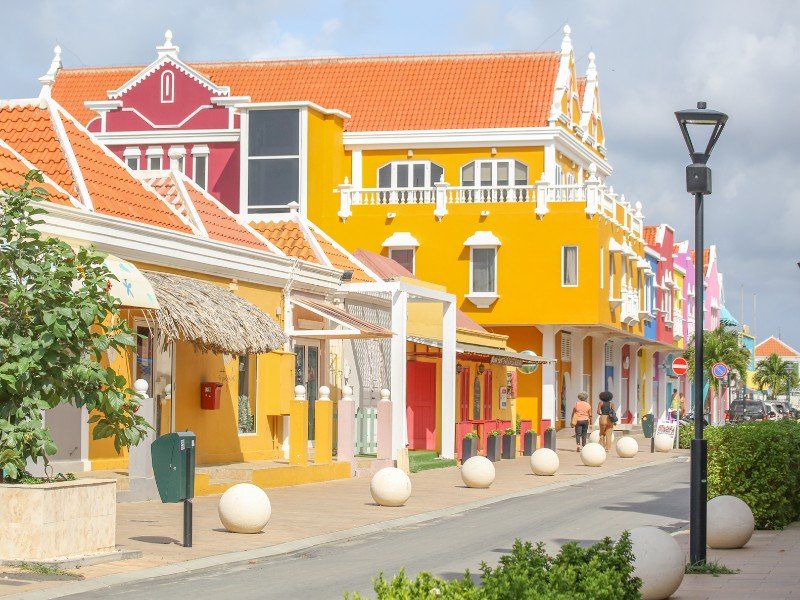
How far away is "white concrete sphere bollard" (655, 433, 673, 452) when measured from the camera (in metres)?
43.8

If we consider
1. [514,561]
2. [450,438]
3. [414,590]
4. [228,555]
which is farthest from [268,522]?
[450,438]

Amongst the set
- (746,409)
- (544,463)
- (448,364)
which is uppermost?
(448,364)

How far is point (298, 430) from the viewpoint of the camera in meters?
25.7

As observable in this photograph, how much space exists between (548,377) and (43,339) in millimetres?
37016

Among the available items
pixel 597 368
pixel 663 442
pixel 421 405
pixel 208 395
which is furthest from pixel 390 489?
pixel 597 368

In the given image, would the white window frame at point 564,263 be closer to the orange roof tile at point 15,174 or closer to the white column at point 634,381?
the white column at point 634,381

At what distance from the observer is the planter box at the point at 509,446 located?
125ft

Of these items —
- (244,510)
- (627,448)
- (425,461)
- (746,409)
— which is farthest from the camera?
(746,409)

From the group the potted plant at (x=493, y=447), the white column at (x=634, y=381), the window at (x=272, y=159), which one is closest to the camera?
the potted plant at (x=493, y=447)

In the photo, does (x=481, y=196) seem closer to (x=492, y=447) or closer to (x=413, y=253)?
(x=413, y=253)

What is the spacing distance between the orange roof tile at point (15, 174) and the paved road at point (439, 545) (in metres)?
7.63

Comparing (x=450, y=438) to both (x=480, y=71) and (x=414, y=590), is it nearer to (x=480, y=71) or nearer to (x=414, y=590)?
(x=480, y=71)

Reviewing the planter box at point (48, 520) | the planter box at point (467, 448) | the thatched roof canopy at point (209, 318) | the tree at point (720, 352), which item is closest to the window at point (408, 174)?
the planter box at point (467, 448)

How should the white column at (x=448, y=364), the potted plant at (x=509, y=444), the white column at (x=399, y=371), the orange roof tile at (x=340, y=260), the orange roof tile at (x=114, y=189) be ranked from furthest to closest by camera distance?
the potted plant at (x=509, y=444) → the white column at (x=448, y=364) → the orange roof tile at (x=340, y=260) → the white column at (x=399, y=371) → the orange roof tile at (x=114, y=189)
